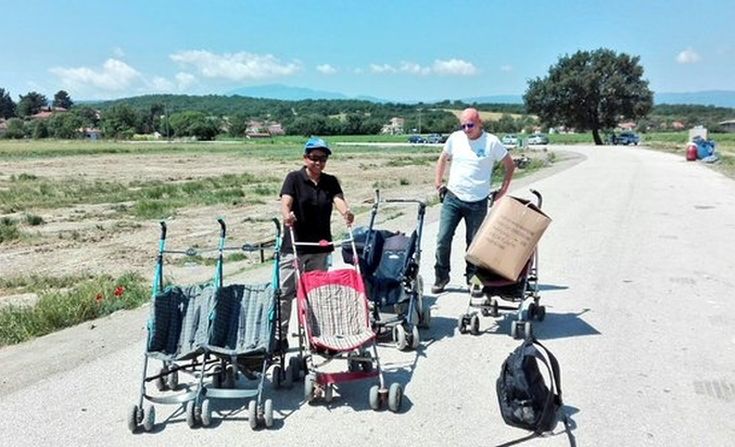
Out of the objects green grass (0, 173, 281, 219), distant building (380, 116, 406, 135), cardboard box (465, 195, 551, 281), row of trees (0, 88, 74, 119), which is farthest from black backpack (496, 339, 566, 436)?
row of trees (0, 88, 74, 119)

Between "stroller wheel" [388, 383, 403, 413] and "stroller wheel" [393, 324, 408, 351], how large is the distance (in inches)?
47.5

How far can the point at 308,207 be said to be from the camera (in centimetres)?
535

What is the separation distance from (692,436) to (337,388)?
2445 millimetres

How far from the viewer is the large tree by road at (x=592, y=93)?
8425 centimetres

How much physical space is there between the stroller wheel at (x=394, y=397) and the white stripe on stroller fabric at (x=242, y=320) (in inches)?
35.2

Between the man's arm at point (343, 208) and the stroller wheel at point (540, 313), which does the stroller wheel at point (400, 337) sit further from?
the stroller wheel at point (540, 313)

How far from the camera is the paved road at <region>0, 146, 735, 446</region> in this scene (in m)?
4.16

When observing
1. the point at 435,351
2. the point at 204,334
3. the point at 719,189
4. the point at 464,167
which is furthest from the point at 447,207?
the point at 719,189

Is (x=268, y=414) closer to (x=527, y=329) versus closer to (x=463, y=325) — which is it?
(x=463, y=325)

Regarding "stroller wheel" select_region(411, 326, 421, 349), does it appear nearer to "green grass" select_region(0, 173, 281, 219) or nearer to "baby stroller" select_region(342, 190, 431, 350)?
"baby stroller" select_region(342, 190, 431, 350)

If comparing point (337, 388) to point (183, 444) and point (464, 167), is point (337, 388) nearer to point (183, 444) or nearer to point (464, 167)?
point (183, 444)

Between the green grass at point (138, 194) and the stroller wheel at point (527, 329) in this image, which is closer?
the stroller wheel at point (527, 329)

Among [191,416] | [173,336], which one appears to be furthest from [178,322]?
[191,416]

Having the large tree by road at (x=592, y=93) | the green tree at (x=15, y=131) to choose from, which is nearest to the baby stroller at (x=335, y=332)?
the large tree by road at (x=592, y=93)
